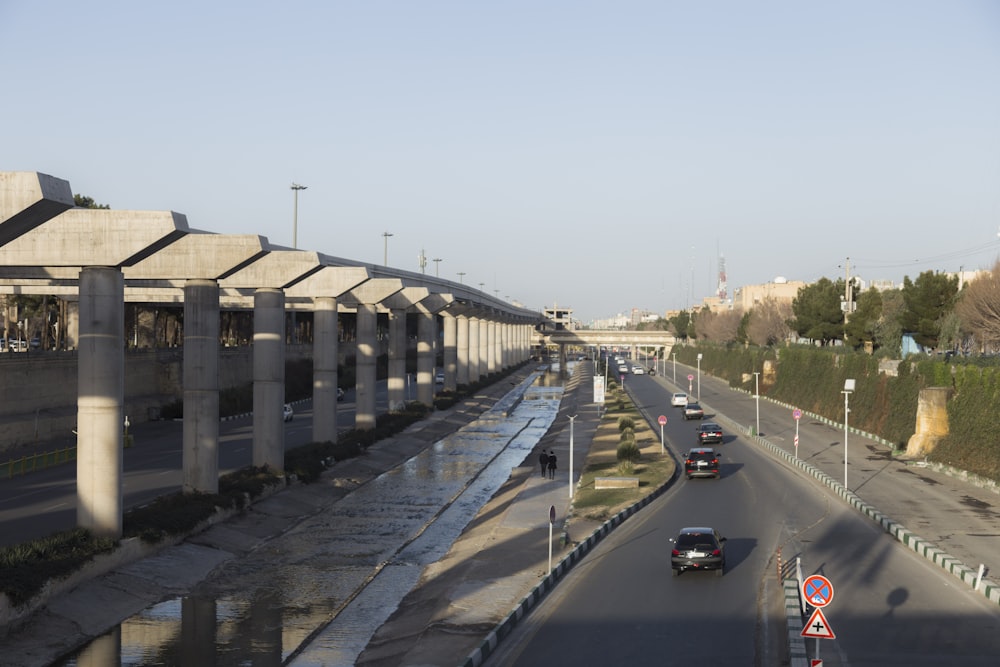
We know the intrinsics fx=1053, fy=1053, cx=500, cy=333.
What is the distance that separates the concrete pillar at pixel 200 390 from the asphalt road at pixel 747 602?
1534 cm

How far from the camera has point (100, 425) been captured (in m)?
31.3

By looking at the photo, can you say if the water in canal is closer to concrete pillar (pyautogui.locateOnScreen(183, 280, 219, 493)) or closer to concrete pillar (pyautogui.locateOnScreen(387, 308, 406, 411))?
concrete pillar (pyautogui.locateOnScreen(183, 280, 219, 493))

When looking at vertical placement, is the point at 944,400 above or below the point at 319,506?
above

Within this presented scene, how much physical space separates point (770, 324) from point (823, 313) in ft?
115

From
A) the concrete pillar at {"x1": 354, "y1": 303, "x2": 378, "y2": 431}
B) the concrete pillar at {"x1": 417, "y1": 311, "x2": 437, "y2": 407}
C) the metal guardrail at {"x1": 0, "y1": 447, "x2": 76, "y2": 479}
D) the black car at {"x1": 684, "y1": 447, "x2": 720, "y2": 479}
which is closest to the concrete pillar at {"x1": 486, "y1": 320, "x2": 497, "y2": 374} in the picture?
the concrete pillar at {"x1": 417, "y1": 311, "x2": 437, "y2": 407}

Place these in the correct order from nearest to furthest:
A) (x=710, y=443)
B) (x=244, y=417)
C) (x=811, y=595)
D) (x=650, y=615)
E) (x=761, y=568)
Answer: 1. (x=811, y=595)
2. (x=650, y=615)
3. (x=761, y=568)
4. (x=710, y=443)
5. (x=244, y=417)

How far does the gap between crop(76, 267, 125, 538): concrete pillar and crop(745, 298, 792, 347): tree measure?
129 meters

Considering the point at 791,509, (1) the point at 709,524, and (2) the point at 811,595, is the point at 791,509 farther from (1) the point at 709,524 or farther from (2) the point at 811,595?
(2) the point at 811,595

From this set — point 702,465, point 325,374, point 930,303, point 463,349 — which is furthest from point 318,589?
point 463,349

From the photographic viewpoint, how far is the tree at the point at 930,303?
279 ft

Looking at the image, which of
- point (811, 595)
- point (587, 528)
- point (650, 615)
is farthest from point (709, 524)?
point (811, 595)

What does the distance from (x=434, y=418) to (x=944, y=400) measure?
140 feet

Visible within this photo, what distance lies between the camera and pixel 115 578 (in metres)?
29.9

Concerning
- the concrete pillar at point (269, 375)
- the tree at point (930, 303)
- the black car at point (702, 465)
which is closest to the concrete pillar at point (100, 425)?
the concrete pillar at point (269, 375)
